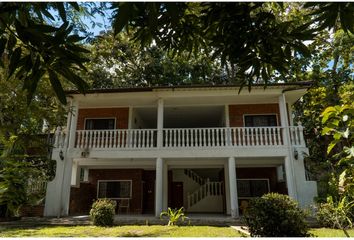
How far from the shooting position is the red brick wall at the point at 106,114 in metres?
16.1

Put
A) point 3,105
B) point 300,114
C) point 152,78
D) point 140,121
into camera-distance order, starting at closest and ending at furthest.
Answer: point 3,105, point 140,121, point 300,114, point 152,78

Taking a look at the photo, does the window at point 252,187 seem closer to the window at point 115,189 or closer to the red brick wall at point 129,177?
the red brick wall at point 129,177

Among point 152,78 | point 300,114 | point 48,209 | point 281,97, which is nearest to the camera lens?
point 48,209

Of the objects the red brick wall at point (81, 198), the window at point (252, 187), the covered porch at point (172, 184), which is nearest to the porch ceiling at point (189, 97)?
the covered porch at point (172, 184)

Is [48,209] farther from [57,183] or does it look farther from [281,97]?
[281,97]

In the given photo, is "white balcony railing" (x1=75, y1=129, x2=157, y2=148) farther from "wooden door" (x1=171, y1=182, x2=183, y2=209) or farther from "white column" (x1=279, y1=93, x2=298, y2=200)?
"white column" (x1=279, y1=93, x2=298, y2=200)

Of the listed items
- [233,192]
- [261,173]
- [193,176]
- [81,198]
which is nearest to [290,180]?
[233,192]

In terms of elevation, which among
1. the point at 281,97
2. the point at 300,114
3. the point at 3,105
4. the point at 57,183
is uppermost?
the point at 300,114

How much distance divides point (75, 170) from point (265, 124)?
9.98 meters

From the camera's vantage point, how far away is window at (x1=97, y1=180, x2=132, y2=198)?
53.7 ft

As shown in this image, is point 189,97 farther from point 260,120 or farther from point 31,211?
point 31,211

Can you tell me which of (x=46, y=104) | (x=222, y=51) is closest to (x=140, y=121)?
(x=46, y=104)

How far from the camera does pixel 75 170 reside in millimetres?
15250

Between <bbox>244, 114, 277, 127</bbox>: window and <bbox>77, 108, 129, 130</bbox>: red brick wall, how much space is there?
21.0 feet
